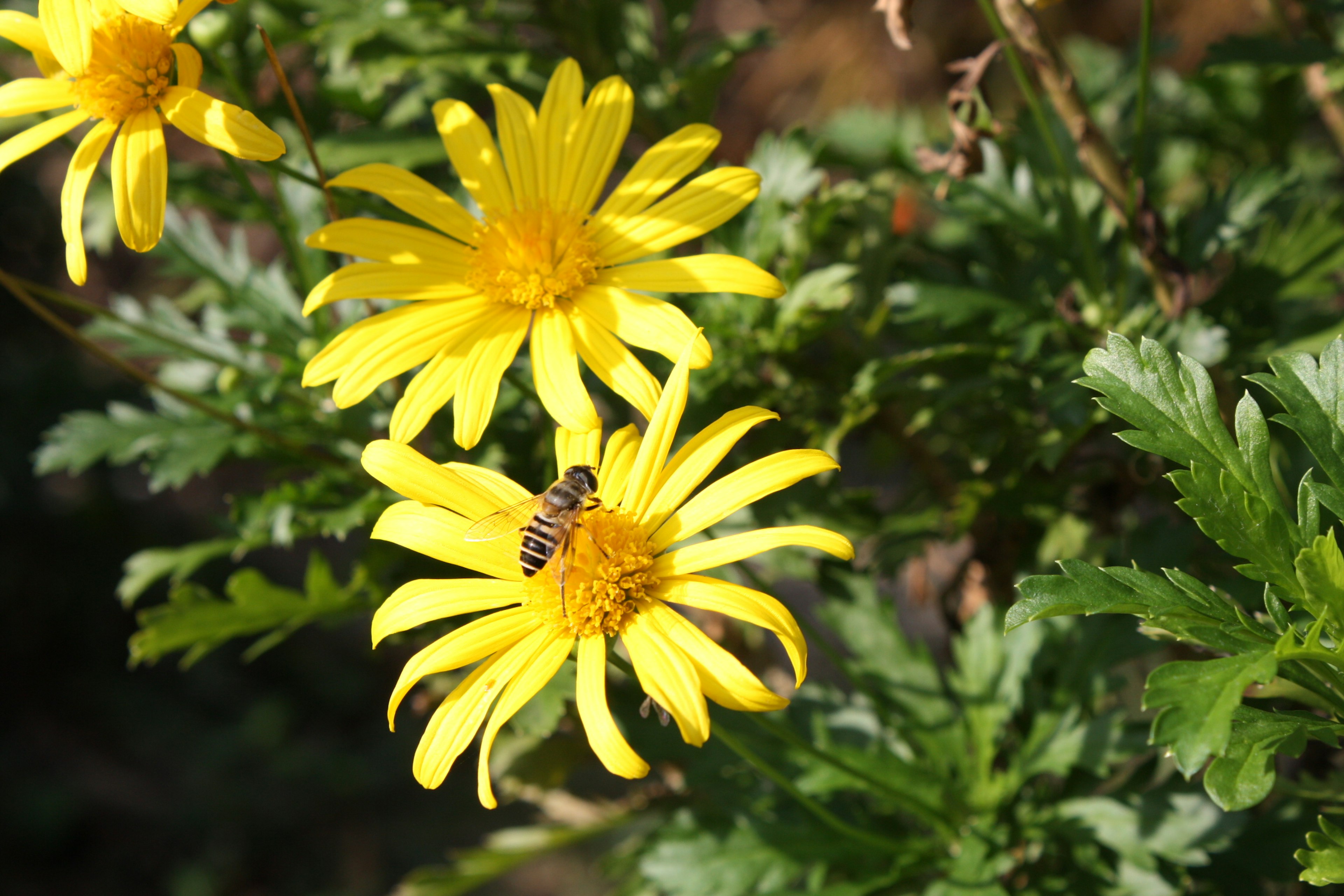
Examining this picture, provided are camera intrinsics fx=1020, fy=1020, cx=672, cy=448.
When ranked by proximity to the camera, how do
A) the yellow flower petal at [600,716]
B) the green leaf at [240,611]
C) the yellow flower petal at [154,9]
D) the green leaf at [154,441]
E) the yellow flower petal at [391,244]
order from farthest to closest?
→ 1. the green leaf at [154,441]
2. the green leaf at [240,611]
3. the yellow flower petal at [391,244]
4. the yellow flower petal at [154,9]
5. the yellow flower petal at [600,716]

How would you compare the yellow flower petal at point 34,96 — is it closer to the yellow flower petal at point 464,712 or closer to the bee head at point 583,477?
the bee head at point 583,477

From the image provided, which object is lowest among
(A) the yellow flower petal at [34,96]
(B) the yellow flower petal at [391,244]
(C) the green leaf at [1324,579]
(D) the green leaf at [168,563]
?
(C) the green leaf at [1324,579]

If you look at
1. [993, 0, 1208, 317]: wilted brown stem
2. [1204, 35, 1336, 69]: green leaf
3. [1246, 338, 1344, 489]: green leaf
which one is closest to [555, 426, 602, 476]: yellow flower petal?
[1246, 338, 1344, 489]: green leaf

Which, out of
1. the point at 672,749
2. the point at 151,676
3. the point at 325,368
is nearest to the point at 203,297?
the point at 325,368

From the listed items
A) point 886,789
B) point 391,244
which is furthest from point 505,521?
point 886,789

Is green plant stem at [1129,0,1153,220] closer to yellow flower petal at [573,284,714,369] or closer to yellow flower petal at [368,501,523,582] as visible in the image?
yellow flower petal at [573,284,714,369]

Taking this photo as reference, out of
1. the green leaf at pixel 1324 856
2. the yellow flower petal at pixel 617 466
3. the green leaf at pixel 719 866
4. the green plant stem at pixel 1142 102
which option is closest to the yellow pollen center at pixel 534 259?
the yellow flower petal at pixel 617 466
